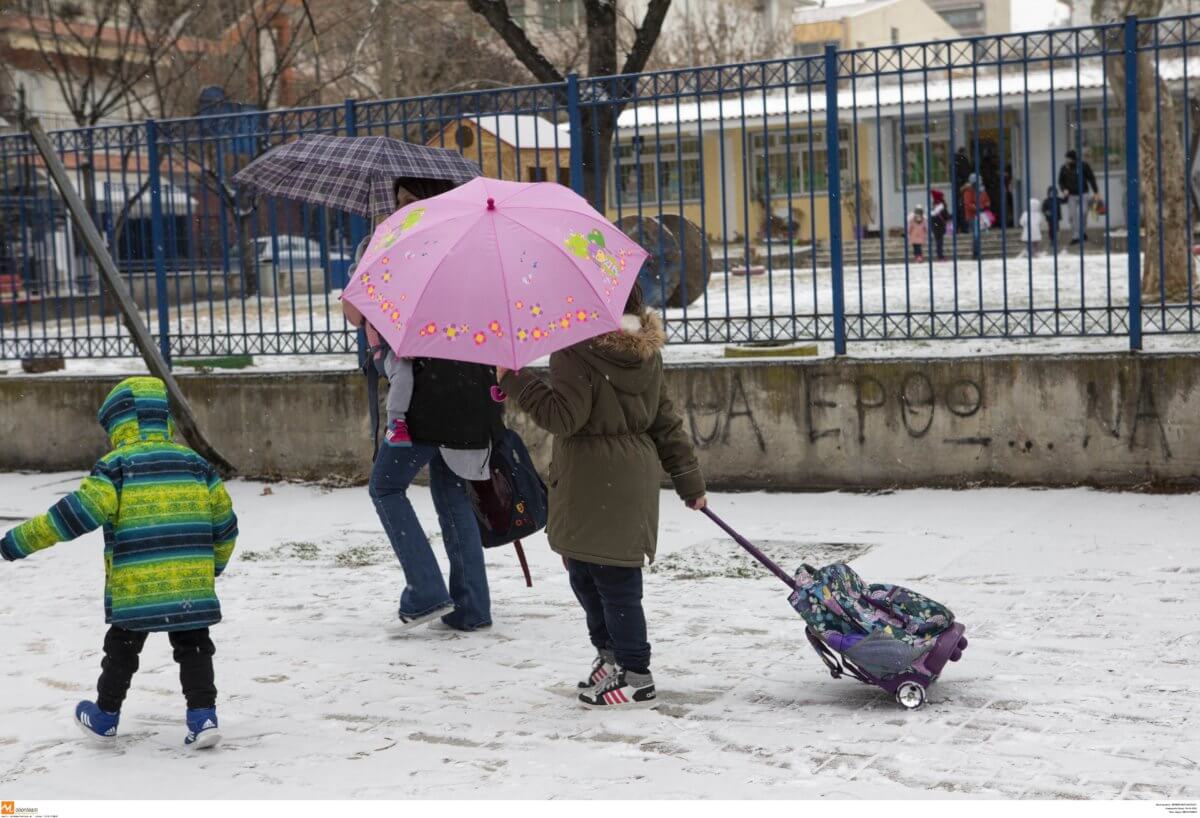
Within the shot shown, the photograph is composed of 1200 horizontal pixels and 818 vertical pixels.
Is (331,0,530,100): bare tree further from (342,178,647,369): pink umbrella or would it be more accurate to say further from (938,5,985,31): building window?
(938,5,985,31): building window

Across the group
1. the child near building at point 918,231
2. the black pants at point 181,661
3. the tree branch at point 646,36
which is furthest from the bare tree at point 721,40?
the black pants at point 181,661

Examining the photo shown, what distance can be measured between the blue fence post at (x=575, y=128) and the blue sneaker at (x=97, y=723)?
19.1 feet

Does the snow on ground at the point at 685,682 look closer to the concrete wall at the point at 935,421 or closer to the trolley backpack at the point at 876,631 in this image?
the trolley backpack at the point at 876,631

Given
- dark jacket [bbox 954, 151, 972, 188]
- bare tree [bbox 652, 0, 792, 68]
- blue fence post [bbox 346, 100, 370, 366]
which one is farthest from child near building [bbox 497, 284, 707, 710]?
bare tree [bbox 652, 0, 792, 68]

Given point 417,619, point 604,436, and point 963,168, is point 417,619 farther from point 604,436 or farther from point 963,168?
point 963,168

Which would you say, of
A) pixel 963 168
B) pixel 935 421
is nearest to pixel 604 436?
pixel 935 421

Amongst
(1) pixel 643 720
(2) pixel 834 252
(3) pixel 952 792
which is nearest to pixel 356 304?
(1) pixel 643 720

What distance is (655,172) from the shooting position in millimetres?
11625

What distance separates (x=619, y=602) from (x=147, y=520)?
5.20ft

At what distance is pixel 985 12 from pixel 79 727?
87393 mm

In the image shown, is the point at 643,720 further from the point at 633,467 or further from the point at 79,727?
the point at 79,727

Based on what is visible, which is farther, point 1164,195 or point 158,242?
point 1164,195

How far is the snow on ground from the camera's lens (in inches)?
184
